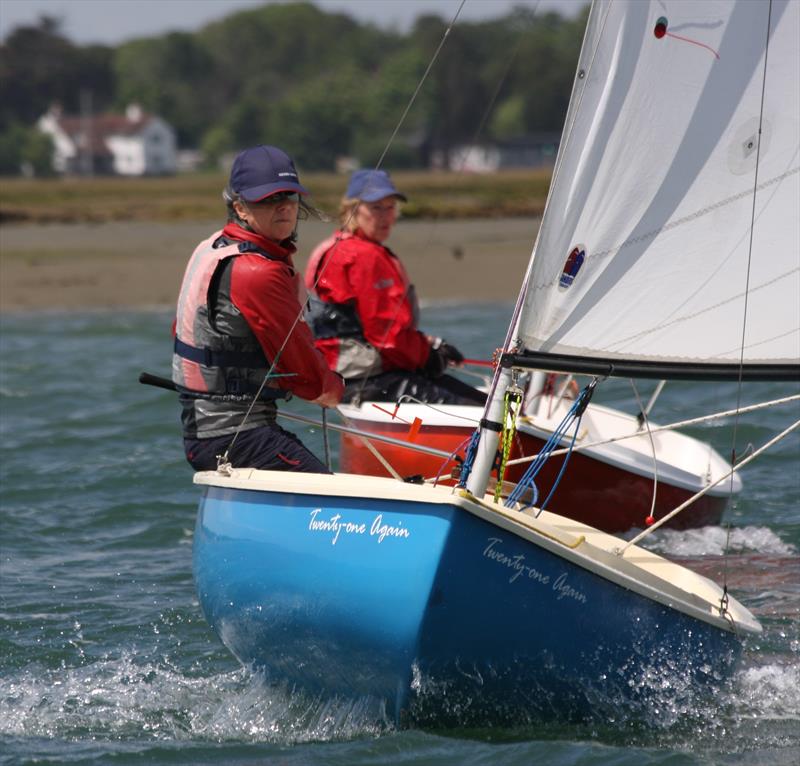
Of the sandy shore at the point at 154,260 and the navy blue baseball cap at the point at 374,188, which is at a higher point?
the navy blue baseball cap at the point at 374,188

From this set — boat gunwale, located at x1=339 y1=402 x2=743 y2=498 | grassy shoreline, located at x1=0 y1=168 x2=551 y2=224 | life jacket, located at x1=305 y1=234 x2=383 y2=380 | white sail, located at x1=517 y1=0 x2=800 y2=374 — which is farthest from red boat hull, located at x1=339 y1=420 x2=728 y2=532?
grassy shoreline, located at x1=0 y1=168 x2=551 y2=224

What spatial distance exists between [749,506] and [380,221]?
2.15m

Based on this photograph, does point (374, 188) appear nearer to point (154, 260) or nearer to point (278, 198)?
point (278, 198)

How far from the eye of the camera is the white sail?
414cm

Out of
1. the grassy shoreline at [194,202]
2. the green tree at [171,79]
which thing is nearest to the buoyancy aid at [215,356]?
the grassy shoreline at [194,202]

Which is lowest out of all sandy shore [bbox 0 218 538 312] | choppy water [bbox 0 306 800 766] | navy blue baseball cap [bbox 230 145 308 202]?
sandy shore [bbox 0 218 538 312]

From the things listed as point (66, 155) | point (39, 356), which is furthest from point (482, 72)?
point (39, 356)

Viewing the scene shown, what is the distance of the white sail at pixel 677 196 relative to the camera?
4.14 m

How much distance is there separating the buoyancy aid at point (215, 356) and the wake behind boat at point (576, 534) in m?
0.21

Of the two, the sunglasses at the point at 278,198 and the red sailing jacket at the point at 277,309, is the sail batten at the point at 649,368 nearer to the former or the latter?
the red sailing jacket at the point at 277,309

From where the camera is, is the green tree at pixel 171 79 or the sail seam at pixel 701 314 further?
the green tree at pixel 171 79

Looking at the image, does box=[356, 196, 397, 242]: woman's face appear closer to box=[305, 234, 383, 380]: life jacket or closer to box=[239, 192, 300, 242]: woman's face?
box=[305, 234, 383, 380]: life jacket

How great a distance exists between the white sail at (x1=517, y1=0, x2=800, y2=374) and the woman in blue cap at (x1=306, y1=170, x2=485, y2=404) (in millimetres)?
2329

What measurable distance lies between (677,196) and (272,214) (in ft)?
3.64
